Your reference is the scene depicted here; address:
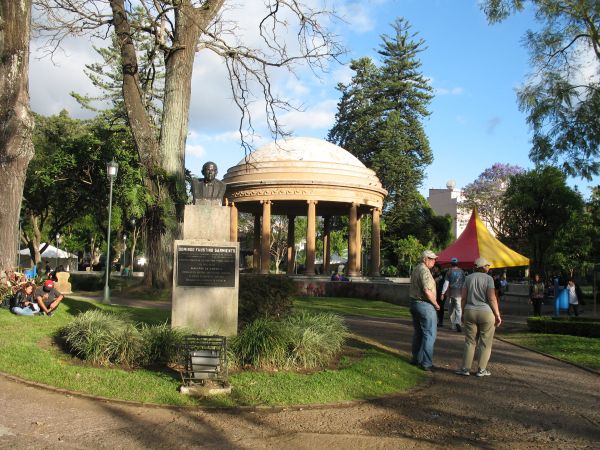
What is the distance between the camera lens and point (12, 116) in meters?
13.3

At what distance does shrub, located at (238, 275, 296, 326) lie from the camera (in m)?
9.98

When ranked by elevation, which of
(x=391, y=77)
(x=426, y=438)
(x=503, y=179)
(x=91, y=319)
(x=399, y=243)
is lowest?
(x=426, y=438)

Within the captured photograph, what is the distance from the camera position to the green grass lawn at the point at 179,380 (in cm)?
669

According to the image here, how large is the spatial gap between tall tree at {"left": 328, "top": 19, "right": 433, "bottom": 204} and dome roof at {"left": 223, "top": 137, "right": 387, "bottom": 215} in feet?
54.7

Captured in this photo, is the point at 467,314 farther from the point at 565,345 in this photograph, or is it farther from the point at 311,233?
the point at 311,233

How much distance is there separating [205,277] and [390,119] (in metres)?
47.6

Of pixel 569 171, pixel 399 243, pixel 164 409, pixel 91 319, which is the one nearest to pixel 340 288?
pixel 569 171

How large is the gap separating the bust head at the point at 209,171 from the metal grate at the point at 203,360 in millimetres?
3435

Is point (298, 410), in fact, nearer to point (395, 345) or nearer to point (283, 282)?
point (283, 282)

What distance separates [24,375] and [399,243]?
166ft

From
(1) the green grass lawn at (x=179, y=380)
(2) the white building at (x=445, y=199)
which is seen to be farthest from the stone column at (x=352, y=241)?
(2) the white building at (x=445, y=199)

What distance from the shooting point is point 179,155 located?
57.3ft

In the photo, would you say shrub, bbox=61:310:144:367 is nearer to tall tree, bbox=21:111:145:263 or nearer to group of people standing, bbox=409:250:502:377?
group of people standing, bbox=409:250:502:377

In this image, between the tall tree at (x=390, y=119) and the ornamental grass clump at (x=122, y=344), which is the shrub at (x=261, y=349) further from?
the tall tree at (x=390, y=119)
